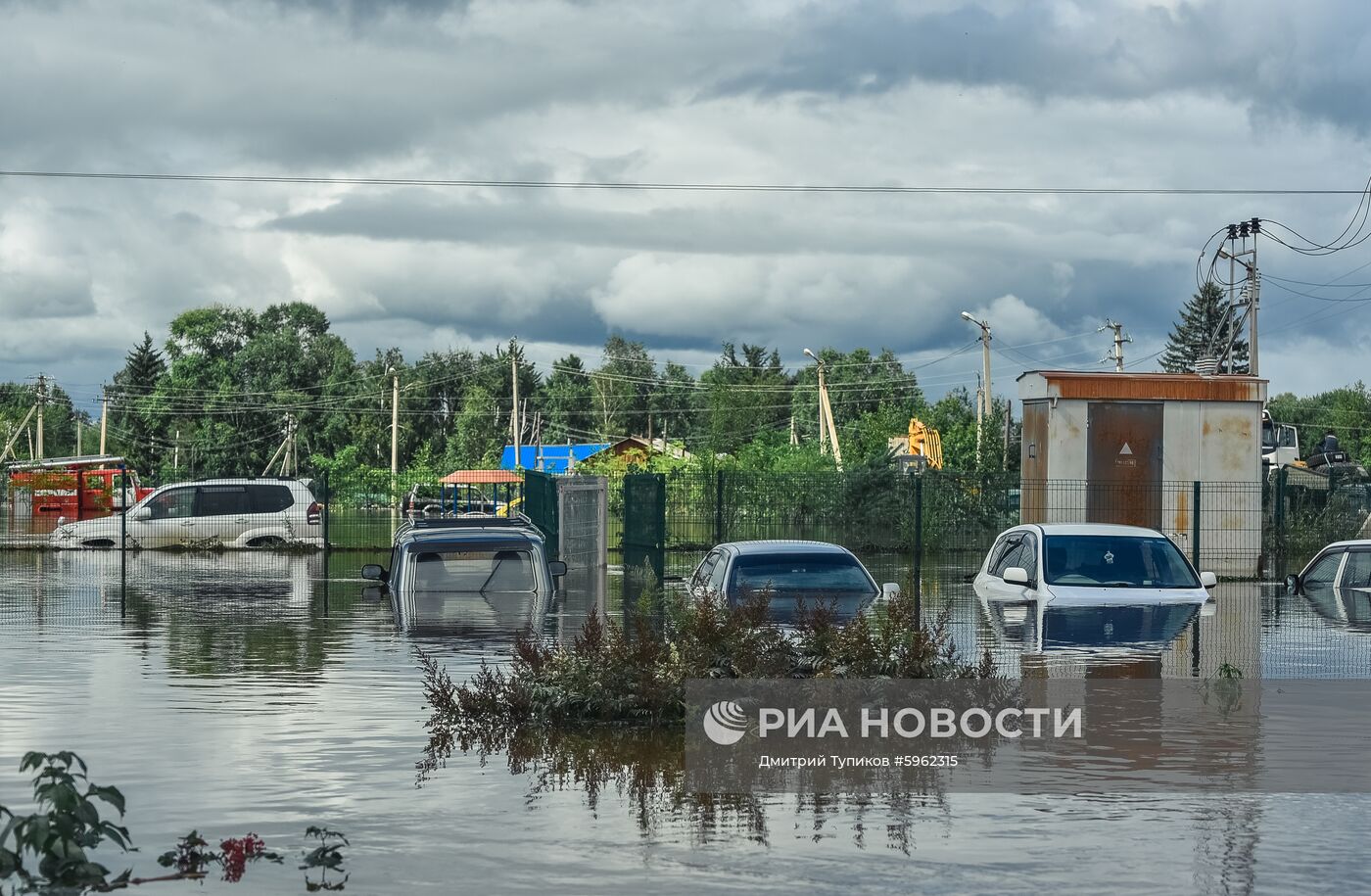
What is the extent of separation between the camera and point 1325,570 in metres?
23.9

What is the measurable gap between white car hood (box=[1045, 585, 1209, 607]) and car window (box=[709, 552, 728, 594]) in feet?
10.9

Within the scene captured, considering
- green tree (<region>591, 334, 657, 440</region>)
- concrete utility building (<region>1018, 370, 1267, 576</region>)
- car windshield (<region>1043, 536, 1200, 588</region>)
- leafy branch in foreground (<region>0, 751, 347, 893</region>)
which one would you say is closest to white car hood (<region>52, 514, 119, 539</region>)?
concrete utility building (<region>1018, 370, 1267, 576</region>)

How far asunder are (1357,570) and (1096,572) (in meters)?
5.99

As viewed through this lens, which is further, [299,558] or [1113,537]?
[299,558]

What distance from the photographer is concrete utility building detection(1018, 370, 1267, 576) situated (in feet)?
98.4

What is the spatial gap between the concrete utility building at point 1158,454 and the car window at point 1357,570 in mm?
7538

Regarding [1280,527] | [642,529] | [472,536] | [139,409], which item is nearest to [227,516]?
[642,529]

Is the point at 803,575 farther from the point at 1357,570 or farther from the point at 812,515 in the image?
the point at 812,515

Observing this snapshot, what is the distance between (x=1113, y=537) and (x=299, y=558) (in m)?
22.0

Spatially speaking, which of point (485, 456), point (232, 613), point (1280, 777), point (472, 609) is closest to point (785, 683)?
point (1280, 777)

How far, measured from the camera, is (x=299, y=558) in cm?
3612

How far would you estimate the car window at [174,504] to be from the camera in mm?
37562

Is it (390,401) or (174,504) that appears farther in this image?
(390,401)

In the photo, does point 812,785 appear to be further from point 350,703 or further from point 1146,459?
point 1146,459
